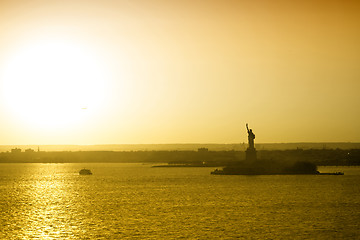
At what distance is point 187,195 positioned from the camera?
53.5 metres

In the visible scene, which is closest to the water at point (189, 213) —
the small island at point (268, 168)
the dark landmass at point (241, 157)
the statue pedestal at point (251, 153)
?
the statue pedestal at point (251, 153)

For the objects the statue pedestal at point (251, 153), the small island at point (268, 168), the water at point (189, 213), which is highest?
the statue pedestal at point (251, 153)

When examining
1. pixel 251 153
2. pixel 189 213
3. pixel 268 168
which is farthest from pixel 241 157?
pixel 189 213

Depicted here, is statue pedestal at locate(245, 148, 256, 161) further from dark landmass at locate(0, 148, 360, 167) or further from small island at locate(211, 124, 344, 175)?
dark landmass at locate(0, 148, 360, 167)

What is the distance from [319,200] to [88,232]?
917 inches

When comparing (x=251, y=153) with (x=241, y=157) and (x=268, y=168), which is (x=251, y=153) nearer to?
(x=268, y=168)

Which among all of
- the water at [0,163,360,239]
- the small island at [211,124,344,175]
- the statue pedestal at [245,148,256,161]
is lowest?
the water at [0,163,360,239]

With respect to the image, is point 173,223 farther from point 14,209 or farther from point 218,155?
point 218,155

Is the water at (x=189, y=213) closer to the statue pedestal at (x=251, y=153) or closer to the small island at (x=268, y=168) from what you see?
the statue pedestal at (x=251, y=153)

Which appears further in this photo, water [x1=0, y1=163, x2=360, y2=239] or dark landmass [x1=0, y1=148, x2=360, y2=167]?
dark landmass [x1=0, y1=148, x2=360, y2=167]

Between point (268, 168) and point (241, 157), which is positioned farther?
point (241, 157)

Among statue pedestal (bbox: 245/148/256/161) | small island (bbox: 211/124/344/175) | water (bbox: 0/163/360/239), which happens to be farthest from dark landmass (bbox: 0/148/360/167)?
water (bbox: 0/163/360/239)

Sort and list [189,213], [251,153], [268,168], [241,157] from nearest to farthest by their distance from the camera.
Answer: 1. [189,213]
2. [251,153]
3. [268,168]
4. [241,157]

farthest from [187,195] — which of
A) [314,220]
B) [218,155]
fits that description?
[218,155]
